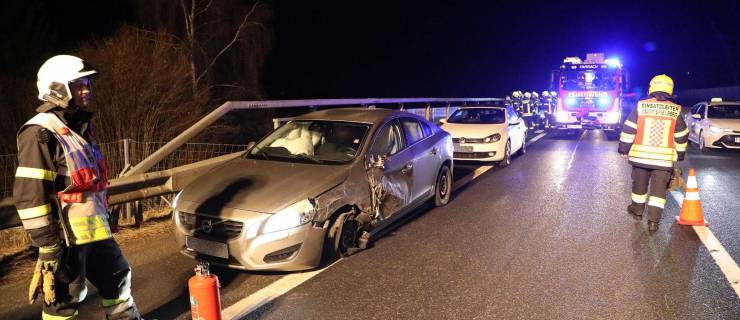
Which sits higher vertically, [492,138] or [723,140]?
[492,138]

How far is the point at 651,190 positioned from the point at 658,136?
2.14 feet

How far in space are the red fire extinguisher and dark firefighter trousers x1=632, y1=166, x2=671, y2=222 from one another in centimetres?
522

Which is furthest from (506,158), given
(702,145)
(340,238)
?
(340,238)

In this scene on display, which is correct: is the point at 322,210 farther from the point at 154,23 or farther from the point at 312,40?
the point at 312,40

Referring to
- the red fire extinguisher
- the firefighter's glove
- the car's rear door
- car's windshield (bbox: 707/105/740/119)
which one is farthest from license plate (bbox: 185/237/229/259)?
car's windshield (bbox: 707/105/740/119)

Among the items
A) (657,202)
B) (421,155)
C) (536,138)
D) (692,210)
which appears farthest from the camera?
(536,138)

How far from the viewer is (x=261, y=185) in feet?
16.8

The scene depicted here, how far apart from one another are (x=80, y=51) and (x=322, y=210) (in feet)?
31.6

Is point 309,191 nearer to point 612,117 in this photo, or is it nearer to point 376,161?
point 376,161

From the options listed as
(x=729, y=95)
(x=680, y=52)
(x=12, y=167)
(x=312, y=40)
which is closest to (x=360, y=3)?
(x=312, y=40)

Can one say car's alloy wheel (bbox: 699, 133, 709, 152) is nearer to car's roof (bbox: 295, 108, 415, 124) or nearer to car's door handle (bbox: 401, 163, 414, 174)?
car's roof (bbox: 295, 108, 415, 124)

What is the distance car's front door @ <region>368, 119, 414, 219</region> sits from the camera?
5.90m

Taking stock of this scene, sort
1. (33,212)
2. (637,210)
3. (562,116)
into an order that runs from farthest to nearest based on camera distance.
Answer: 1. (562,116)
2. (637,210)
3. (33,212)

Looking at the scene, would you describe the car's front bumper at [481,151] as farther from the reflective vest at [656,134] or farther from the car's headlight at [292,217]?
the car's headlight at [292,217]
